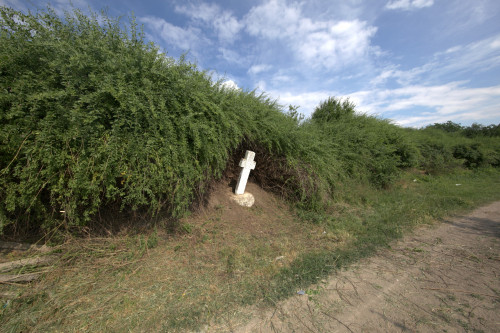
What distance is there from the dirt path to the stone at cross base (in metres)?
2.67

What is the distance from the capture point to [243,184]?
5340 millimetres

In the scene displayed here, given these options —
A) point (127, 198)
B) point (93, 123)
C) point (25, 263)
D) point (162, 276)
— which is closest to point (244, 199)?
point (162, 276)

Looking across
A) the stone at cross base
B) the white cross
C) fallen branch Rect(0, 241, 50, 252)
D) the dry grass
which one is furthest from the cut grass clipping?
the white cross

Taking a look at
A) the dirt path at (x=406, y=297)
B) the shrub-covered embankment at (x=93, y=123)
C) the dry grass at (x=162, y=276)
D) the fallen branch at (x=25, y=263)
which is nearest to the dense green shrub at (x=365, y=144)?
the dirt path at (x=406, y=297)

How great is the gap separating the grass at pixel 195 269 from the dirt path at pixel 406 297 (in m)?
0.26

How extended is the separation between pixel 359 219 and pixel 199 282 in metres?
4.38

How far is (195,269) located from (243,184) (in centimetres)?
251

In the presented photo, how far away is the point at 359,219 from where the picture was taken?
17.9 feet

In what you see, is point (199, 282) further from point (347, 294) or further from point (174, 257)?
point (347, 294)

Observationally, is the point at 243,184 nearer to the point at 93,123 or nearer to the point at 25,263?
the point at 93,123

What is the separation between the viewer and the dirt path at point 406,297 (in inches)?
87.5

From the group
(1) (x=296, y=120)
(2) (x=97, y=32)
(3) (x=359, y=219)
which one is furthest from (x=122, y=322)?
(1) (x=296, y=120)

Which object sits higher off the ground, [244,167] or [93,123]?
[93,123]

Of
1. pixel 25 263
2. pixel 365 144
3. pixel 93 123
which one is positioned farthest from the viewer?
pixel 365 144
